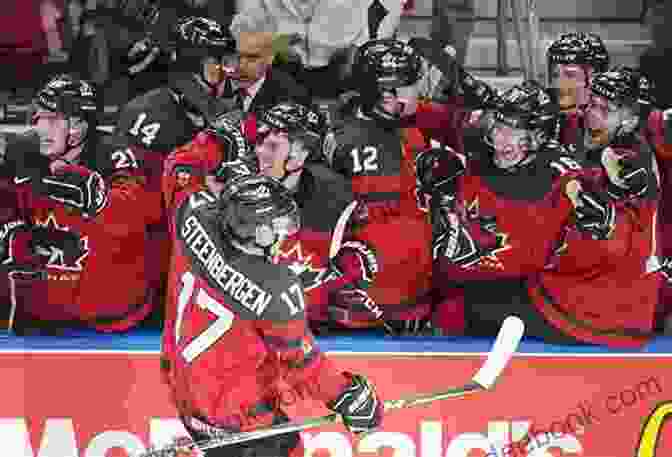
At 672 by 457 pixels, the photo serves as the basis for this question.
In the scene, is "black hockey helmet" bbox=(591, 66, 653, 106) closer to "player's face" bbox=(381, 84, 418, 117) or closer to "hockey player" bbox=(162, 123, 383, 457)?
"player's face" bbox=(381, 84, 418, 117)

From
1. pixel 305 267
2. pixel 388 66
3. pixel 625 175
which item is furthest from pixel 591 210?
pixel 305 267

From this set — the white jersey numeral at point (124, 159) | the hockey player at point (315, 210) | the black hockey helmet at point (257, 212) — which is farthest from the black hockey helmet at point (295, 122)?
the black hockey helmet at point (257, 212)

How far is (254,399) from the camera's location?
493 centimetres

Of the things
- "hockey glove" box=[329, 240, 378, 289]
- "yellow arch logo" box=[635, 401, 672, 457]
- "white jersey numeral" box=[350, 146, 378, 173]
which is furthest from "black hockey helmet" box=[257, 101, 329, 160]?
"yellow arch logo" box=[635, 401, 672, 457]

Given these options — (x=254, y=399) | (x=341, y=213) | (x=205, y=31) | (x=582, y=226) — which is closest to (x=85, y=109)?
(x=205, y=31)

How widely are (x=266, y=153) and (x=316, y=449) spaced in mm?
1019

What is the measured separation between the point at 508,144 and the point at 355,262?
67 centimetres

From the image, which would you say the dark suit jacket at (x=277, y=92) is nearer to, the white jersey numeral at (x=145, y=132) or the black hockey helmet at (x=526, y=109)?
the white jersey numeral at (x=145, y=132)

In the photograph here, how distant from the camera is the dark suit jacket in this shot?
634 cm

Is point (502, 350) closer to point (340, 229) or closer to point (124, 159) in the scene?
point (340, 229)

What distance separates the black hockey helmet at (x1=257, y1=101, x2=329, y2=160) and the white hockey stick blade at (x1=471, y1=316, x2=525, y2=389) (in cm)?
91

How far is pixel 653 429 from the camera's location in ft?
19.0

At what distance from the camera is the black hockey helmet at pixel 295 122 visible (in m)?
5.67

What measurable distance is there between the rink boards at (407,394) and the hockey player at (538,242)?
0.47ft
